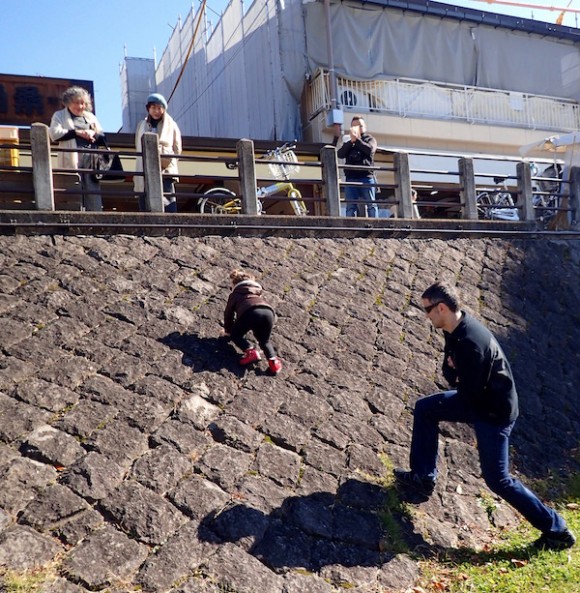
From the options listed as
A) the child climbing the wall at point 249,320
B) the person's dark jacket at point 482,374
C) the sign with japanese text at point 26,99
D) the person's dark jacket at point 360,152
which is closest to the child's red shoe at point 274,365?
the child climbing the wall at point 249,320

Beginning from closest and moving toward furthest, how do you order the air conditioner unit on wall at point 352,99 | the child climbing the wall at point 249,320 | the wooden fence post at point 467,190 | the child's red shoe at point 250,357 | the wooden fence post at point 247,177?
the child climbing the wall at point 249,320 < the child's red shoe at point 250,357 < the wooden fence post at point 247,177 < the wooden fence post at point 467,190 < the air conditioner unit on wall at point 352,99

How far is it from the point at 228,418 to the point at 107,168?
4620 mm

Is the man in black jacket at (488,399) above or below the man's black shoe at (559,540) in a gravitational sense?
above

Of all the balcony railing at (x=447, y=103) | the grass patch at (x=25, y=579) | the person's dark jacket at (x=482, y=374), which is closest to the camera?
the grass patch at (x=25, y=579)

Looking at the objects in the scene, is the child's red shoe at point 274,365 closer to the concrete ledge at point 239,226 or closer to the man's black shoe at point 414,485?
the man's black shoe at point 414,485

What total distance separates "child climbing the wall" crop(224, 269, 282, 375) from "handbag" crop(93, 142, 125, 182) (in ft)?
9.65

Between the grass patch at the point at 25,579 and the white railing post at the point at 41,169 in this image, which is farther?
the white railing post at the point at 41,169

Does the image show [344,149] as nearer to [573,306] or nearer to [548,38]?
[573,306]

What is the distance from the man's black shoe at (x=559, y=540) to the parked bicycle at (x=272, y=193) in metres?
5.96

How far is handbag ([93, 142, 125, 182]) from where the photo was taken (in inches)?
358

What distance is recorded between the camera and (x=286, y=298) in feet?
27.8

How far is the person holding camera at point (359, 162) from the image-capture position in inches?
439

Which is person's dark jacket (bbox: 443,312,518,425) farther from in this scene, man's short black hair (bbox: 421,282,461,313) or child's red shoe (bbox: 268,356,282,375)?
child's red shoe (bbox: 268,356,282,375)

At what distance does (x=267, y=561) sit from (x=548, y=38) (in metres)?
20.3
